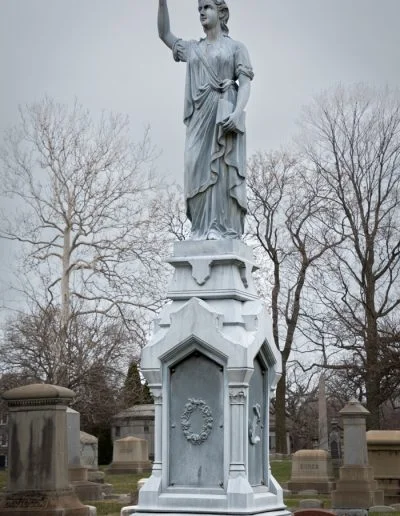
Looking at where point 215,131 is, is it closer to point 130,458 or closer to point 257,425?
point 257,425

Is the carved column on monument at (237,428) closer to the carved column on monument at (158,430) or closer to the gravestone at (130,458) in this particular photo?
the carved column on monument at (158,430)

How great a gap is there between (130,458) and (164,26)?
2662 centimetres

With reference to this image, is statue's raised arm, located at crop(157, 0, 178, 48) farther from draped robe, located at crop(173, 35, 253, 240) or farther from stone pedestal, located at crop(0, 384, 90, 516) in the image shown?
stone pedestal, located at crop(0, 384, 90, 516)

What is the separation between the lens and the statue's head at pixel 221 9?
1096cm

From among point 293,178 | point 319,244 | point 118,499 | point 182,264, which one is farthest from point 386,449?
point 182,264

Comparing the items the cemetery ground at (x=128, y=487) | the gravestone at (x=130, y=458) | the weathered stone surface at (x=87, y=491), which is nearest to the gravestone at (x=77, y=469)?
the weathered stone surface at (x=87, y=491)

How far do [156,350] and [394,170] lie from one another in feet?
88.7

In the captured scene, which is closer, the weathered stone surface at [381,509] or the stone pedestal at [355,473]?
the weathered stone surface at [381,509]

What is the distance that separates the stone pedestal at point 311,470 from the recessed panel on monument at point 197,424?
705 inches

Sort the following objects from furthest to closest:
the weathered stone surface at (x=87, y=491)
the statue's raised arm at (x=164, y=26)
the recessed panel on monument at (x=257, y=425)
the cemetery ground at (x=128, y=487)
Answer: the weathered stone surface at (x=87, y=491) → the cemetery ground at (x=128, y=487) → the statue's raised arm at (x=164, y=26) → the recessed panel on monument at (x=257, y=425)

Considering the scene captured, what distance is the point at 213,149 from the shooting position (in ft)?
35.0

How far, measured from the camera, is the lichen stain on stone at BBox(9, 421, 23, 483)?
668 inches

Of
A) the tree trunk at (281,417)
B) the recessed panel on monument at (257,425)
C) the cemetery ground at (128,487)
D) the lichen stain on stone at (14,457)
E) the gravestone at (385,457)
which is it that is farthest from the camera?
the tree trunk at (281,417)

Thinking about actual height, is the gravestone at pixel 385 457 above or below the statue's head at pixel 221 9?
below
